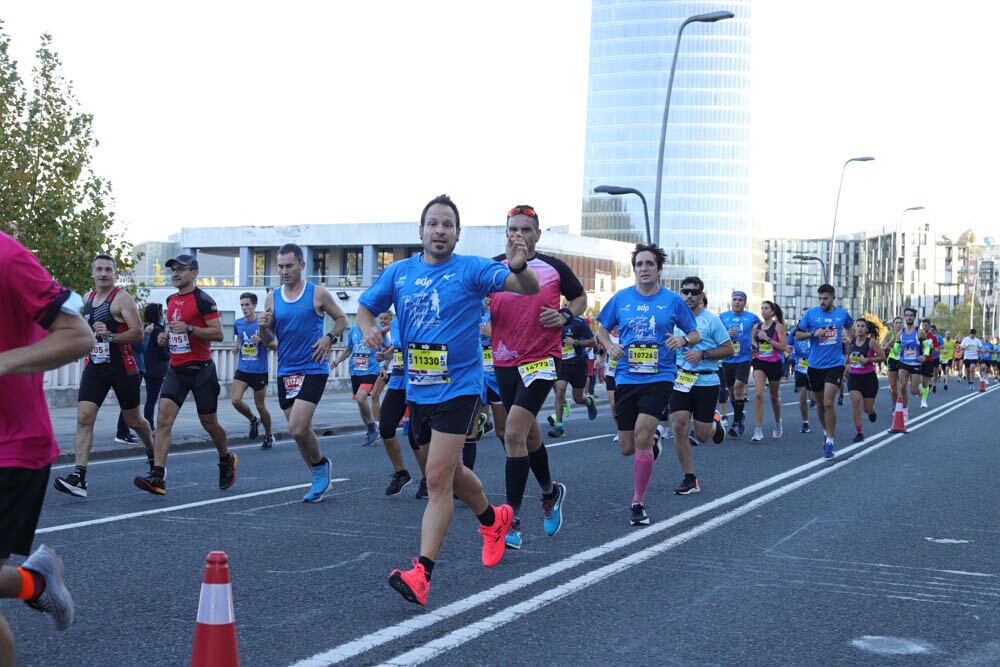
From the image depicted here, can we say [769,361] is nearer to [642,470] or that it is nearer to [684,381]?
[684,381]

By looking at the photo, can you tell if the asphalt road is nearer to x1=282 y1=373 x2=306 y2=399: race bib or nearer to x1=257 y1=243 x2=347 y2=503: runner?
x1=257 y1=243 x2=347 y2=503: runner

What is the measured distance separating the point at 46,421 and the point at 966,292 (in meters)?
194

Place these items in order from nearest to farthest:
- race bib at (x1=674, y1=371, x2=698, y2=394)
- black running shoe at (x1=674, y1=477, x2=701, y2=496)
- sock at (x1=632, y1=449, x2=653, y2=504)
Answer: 1. sock at (x1=632, y1=449, x2=653, y2=504)
2. black running shoe at (x1=674, y1=477, x2=701, y2=496)
3. race bib at (x1=674, y1=371, x2=698, y2=394)

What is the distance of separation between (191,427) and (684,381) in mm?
8582

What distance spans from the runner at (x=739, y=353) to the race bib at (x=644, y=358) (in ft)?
26.6

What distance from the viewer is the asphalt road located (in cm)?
485

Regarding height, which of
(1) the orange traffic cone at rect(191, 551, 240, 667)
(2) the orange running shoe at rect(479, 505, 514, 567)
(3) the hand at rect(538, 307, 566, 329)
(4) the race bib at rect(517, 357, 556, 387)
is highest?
(3) the hand at rect(538, 307, 566, 329)

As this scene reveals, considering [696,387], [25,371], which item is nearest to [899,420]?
[696,387]

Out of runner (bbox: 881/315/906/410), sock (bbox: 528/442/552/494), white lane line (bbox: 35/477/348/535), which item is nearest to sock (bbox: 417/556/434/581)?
sock (bbox: 528/442/552/494)

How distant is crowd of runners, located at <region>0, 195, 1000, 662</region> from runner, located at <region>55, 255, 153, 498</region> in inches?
0.6

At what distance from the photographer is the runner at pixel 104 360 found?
9211mm

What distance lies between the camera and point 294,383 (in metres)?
9.19

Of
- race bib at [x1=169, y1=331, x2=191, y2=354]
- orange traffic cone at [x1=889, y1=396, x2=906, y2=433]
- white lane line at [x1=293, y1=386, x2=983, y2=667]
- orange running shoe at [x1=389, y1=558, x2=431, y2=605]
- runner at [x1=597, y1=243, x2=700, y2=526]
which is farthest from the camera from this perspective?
orange traffic cone at [x1=889, y1=396, x2=906, y2=433]

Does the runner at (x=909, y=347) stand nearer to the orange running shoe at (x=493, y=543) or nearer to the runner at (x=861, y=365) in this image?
the runner at (x=861, y=365)
